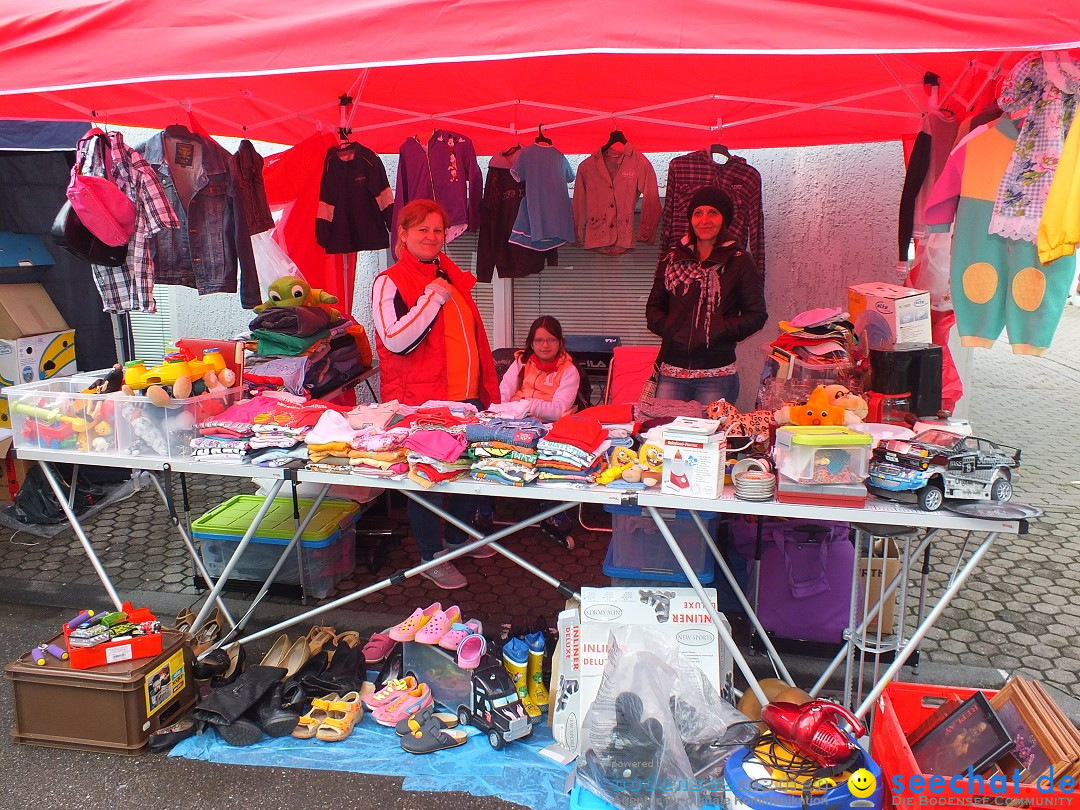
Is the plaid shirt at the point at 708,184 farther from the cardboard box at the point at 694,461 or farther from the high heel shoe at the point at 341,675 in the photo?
the high heel shoe at the point at 341,675

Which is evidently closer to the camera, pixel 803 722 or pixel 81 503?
pixel 803 722

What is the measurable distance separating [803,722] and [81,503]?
17.7ft

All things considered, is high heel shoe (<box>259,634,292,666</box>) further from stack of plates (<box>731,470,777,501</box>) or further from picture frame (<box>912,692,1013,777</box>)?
picture frame (<box>912,692,1013,777</box>)

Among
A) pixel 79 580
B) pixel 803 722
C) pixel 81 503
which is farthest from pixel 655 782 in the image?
pixel 81 503

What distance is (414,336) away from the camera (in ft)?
12.5

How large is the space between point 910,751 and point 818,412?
110 cm

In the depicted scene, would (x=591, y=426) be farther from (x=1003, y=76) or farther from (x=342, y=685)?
(x=1003, y=76)

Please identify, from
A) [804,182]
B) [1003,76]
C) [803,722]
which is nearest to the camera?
[803,722]

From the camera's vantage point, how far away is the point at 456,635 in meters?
3.04

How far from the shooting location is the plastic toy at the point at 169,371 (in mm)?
3240

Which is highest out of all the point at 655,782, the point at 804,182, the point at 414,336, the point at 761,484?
the point at 804,182

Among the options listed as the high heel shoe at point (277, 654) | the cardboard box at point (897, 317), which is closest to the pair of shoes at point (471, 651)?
the high heel shoe at point (277, 654)

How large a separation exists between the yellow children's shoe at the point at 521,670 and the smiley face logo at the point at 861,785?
1.21m

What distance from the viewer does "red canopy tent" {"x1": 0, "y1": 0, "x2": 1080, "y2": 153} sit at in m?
2.27
